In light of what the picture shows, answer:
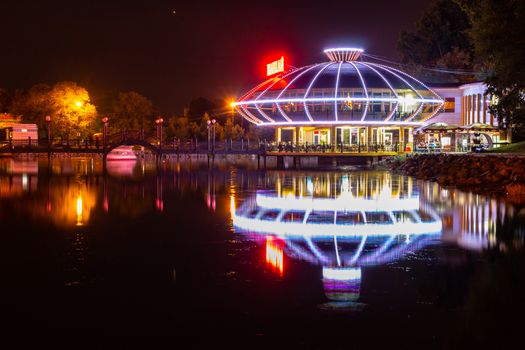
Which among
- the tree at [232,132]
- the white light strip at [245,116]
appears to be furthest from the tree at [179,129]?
the white light strip at [245,116]

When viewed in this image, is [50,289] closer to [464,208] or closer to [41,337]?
[41,337]

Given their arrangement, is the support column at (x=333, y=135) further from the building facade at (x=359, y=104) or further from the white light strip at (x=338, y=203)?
the white light strip at (x=338, y=203)

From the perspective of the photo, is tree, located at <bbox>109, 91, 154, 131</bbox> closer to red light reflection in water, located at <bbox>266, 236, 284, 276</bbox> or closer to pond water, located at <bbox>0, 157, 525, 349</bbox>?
pond water, located at <bbox>0, 157, 525, 349</bbox>

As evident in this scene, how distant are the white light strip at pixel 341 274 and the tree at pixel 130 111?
91.1 metres

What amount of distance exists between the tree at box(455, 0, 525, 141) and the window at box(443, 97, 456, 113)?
34948mm

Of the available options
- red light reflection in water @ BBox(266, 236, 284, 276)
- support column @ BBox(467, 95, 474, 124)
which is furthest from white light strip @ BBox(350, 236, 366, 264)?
support column @ BBox(467, 95, 474, 124)

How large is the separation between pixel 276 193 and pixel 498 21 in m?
13.4

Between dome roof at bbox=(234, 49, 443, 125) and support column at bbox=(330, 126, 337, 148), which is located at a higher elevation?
dome roof at bbox=(234, 49, 443, 125)

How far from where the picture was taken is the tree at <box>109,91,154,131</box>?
103500 mm

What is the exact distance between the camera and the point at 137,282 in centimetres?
1293

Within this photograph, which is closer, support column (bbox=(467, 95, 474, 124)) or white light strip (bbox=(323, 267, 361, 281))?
white light strip (bbox=(323, 267, 361, 281))

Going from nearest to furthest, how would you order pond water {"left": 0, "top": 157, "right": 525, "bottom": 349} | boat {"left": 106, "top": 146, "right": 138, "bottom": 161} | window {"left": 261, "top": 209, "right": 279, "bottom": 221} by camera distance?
pond water {"left": 0, "top": 157, "right": 525, "bottom": 349} < window {"left": 261, "top": 209, "right": 279, "bottom": 221} < boat {"left": 106, "top": 146, "right": 138, "bottom": 161}

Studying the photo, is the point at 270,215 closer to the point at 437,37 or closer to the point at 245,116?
the point at 245,116

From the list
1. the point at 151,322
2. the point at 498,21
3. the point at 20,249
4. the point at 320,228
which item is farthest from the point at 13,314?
the point at 498,21
